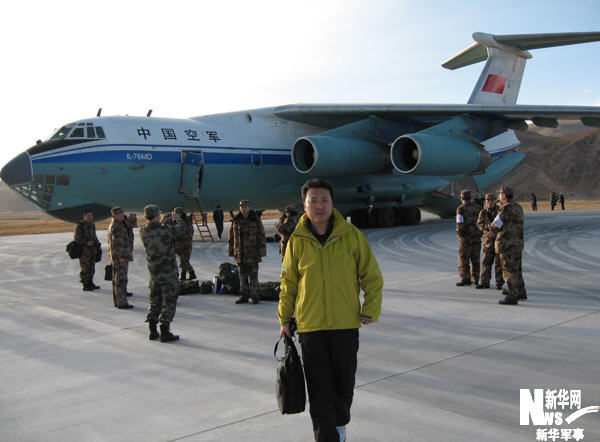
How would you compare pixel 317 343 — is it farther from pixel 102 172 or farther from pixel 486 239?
pixel 102 172

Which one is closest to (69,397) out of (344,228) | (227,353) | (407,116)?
(227,353)

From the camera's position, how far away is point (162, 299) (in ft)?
19.8

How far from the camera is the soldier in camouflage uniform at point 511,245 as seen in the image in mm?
7000

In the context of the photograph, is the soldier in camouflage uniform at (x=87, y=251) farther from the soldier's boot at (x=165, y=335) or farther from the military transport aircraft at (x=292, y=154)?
the military transport aircraft at (x=292, y=154)

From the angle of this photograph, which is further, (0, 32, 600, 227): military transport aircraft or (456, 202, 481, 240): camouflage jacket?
(0, 32, 600, 227): military transport aircraft

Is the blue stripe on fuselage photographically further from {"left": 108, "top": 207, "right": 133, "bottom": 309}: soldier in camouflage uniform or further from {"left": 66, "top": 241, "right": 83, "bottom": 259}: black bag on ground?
{"left": 108, "top": 207, "right": 133, "bottom": 309}: soldier in camouflage uniform

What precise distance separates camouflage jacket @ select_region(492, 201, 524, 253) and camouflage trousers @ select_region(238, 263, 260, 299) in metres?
3.14

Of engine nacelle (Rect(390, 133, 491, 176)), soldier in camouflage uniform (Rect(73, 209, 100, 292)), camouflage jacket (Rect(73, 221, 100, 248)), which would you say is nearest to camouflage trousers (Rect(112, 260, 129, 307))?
soldier in camouflage uniform (Rect(73, 209, 100, 292))

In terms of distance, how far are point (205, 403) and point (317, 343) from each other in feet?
4.10

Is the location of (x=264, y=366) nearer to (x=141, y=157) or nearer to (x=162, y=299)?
(x=162, y=299)

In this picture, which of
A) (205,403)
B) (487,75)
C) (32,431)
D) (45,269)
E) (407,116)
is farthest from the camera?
(487,75)

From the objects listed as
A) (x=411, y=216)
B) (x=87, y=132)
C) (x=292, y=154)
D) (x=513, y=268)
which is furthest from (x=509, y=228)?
(x=411, y=216)

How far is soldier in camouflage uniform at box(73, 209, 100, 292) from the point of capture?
9383mm

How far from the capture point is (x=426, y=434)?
3.38 m
